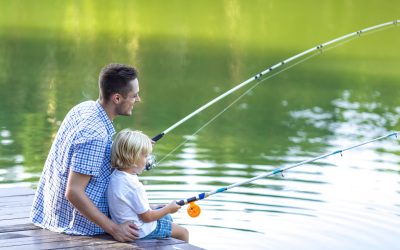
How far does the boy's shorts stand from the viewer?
480cm

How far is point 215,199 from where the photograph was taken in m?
7.14

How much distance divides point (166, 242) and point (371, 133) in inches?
215

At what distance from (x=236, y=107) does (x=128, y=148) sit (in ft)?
20.9

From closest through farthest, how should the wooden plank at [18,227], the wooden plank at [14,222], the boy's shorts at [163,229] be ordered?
the boy's shorts at [163,229] < the wooden plank at [18,227] < the wooden plank at [14,222]

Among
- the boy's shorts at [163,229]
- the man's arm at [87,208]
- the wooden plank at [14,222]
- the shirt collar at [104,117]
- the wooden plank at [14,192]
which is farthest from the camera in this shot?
the wooden plank at [14,192]

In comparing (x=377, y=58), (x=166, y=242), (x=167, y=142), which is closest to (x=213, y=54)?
(x=377, y=58)

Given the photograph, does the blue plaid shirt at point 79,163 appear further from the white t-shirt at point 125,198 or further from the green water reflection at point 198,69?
the green water reflection at point 198,69

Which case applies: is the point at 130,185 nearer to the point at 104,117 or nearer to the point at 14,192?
the point at 104,117

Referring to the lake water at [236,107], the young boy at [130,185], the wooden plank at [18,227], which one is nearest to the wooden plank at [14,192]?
the wooden plank at [18,227]

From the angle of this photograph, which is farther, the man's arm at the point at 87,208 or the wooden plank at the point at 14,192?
the wooden plank at the point at 14,192

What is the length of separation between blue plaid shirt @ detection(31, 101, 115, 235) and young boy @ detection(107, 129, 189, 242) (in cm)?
5

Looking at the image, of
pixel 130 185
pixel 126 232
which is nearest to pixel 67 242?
pixel 126 232

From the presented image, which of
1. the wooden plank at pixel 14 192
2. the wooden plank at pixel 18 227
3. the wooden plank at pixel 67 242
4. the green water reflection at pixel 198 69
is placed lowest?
the wooden plank at pixel 67 242

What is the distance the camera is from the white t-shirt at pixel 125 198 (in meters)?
4.66
